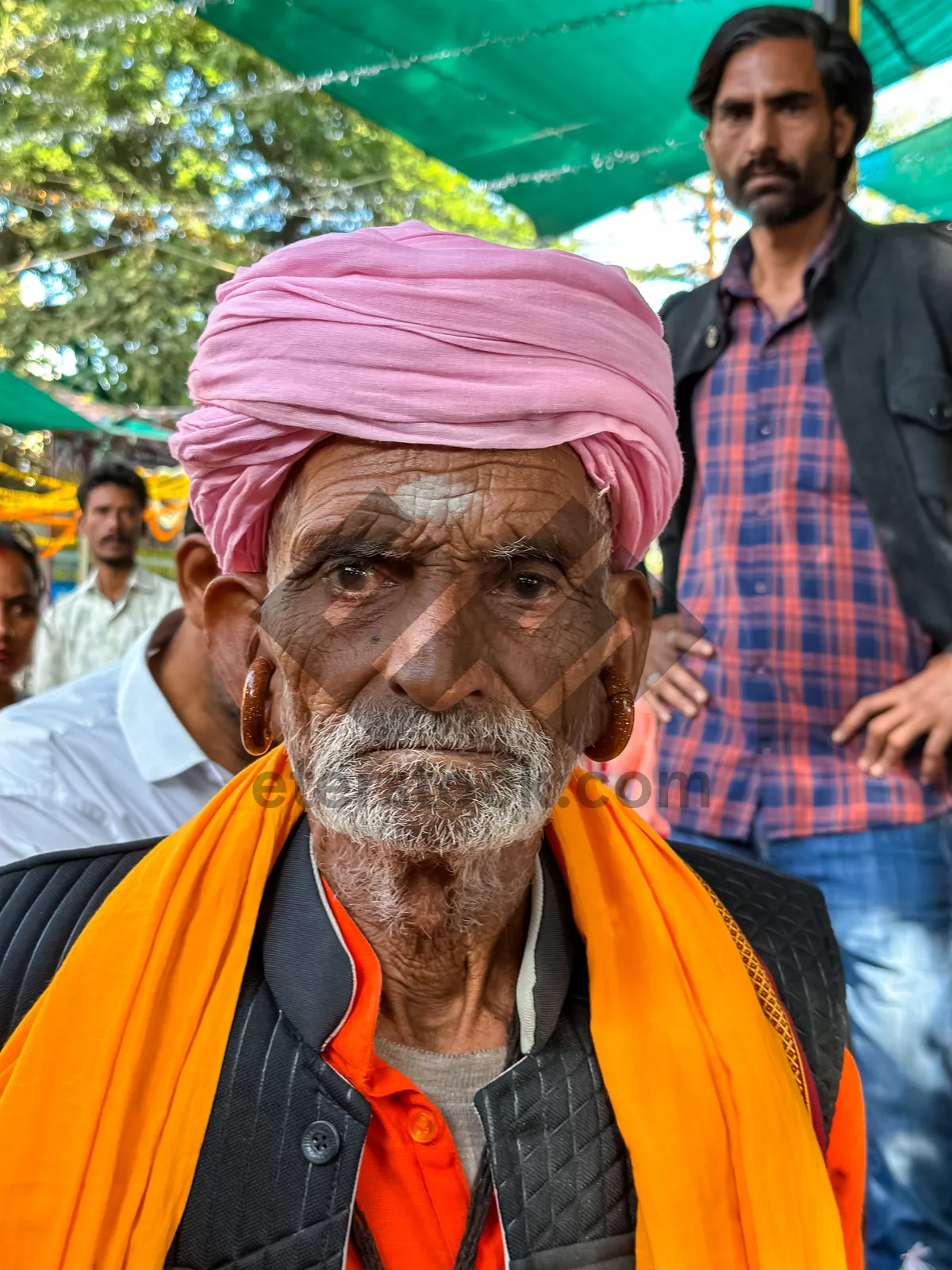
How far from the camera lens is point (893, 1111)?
2627 mm

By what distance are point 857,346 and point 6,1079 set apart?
2.48 metres

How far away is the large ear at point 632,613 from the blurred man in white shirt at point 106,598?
15.4ft

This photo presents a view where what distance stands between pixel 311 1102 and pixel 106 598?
5324 millimetres

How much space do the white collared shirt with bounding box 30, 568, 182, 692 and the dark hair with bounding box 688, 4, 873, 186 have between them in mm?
4350

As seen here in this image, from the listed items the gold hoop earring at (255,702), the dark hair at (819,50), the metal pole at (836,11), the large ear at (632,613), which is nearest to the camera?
the gold hoop earring at (255,702)

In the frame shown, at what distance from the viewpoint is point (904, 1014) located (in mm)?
2629

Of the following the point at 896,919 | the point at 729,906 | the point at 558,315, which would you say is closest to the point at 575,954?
the point at 729,906

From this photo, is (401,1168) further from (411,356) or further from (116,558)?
(116,558)

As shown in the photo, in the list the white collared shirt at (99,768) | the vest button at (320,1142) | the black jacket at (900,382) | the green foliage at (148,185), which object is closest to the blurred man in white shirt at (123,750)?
the white collared shirt at (99,768)

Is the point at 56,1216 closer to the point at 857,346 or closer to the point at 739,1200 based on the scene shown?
the point at 739,1200

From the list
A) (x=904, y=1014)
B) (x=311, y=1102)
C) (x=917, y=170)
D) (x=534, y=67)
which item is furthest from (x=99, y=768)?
(x=917, y=170)

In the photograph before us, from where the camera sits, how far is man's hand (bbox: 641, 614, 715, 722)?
294 centimetres

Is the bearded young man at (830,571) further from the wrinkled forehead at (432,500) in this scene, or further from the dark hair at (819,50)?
the wrinkled forehead at (432,500)

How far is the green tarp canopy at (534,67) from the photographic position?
4086 mm
